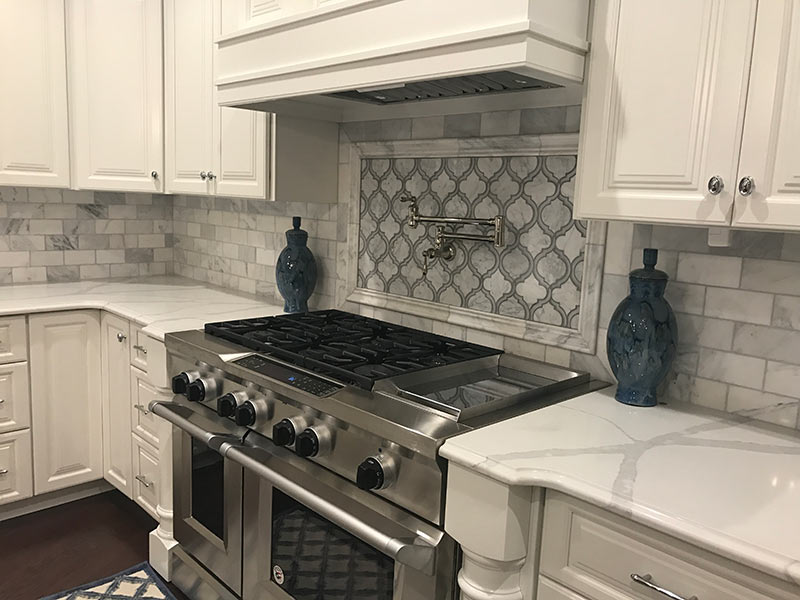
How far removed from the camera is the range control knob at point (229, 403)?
79.3 inches

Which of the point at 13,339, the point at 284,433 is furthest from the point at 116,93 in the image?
the point at 284,433

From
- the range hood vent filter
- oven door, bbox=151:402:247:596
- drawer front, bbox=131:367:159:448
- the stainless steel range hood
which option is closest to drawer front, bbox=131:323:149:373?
drawer front, bbox=131:367:159:448

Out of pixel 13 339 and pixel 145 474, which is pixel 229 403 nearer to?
pixel 145 474

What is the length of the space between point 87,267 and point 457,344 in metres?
2.38

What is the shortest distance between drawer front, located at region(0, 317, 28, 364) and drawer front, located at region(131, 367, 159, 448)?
47 cm

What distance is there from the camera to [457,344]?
86.0 inches

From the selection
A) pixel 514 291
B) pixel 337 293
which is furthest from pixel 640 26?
pixel 337 293

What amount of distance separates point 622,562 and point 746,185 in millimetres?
767

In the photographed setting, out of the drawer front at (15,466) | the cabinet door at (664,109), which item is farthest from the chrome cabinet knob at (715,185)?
the drawer front at (15,466)

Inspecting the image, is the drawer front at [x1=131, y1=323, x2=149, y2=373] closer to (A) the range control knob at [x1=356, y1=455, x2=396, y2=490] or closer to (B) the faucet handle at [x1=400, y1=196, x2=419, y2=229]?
(B) the faucet handle at [x1=400, y1=196, x2=419, y2=229]

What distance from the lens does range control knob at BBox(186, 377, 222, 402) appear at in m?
2.17

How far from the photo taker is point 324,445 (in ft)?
5.66

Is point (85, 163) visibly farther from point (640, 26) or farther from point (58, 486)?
Answer: point (640, 26)

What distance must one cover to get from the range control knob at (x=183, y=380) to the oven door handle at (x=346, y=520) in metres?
0.39
